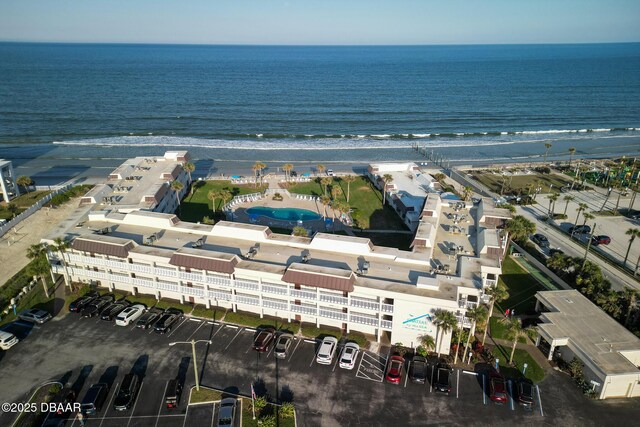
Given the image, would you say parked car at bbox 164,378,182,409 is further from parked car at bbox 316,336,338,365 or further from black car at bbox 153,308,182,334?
parked car at bbox 316,336,338,365

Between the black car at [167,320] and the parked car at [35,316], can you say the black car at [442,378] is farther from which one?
the parked car at [35,316]

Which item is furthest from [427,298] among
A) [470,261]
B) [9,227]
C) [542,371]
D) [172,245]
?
[9,227]

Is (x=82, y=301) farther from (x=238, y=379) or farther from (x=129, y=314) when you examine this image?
(x=238, y=379)

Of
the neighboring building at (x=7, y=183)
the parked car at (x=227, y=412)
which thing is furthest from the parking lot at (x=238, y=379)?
the neighboring building at (x=7, y=183)

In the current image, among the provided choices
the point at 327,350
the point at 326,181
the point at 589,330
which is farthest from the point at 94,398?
the point at 326,181

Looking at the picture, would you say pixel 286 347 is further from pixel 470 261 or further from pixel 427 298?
pixel 470 261

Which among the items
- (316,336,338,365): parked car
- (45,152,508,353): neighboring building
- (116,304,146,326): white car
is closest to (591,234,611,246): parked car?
(45,152,508,353): neighboring building
